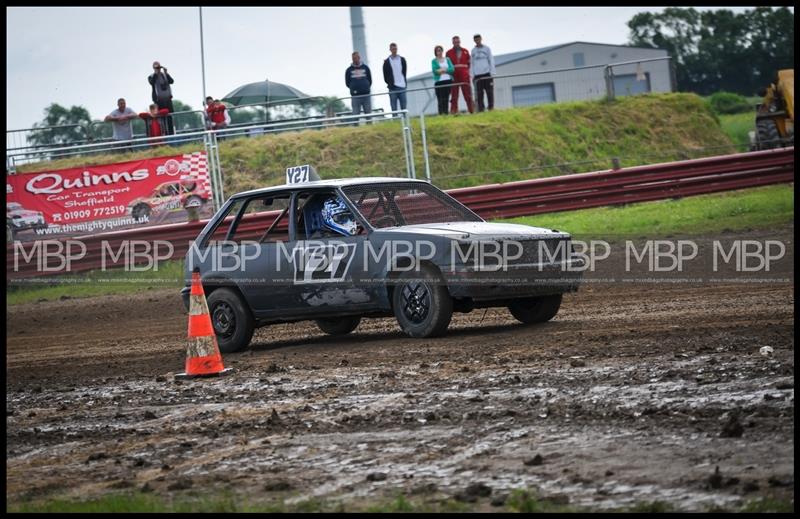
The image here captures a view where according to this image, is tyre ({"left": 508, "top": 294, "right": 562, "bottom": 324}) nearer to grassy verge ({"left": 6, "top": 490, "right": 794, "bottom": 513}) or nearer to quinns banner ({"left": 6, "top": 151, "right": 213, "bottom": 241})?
grassy verge ({"left": 6, "top": 490, "right": 794, "bottom": 513})

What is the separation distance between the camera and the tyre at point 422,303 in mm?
9609

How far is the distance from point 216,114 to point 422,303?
14.7m

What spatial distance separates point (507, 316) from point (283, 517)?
7.20 m

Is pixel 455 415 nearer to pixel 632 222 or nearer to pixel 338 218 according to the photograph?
pixel 338 218

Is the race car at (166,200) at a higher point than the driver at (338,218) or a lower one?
higher

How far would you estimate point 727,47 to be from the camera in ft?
195

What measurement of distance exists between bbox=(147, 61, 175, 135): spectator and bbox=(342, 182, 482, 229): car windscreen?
1386 cm

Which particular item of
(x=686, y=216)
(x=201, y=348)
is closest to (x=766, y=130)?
(x=686, y=216)

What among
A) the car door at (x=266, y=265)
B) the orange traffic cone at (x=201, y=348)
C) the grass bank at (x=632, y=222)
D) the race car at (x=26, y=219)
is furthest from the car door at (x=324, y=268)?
the race car at (x=26, y=219)

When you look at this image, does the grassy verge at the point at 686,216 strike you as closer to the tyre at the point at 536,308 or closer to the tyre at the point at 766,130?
the tyre at the point at 766,130

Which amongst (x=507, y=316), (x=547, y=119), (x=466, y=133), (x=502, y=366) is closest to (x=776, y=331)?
(x=502, y=366)

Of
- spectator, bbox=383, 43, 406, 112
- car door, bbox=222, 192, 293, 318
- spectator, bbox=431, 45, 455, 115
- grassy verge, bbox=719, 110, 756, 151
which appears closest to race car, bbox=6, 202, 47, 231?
spectator, bbox=383, 43, 406, 112

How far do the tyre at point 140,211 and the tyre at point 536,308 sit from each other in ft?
35.1

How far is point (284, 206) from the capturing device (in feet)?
35.4
